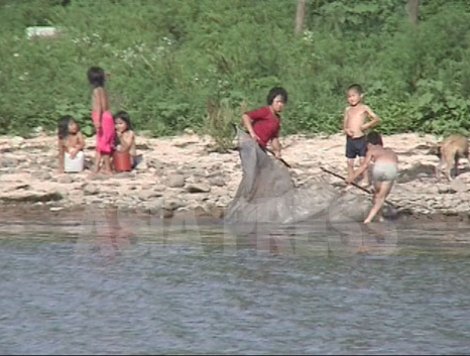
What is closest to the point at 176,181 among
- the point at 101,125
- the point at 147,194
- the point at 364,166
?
the point at 147,194

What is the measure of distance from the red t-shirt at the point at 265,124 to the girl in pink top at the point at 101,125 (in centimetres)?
185

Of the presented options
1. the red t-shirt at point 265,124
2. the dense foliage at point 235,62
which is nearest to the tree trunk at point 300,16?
the dense foliage at point 235,62

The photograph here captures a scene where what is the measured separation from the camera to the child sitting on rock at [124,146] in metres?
16.3

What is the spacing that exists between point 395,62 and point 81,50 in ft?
14.9

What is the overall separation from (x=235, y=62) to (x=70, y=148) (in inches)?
165

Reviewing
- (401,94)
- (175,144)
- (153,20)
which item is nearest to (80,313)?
(175,144)

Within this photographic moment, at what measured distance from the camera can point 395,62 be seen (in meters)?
19.6

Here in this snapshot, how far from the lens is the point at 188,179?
15.8 meters

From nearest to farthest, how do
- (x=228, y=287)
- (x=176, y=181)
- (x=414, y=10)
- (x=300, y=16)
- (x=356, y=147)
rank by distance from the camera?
1. (x=228, y=287)
2. (x=356, y=147)
3. (x=176, y=181)
4. (x=414, y=10)
5. (x=300, y=16)

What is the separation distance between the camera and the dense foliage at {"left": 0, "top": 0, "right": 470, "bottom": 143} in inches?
720

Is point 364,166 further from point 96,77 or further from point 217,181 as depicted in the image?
point 96,77

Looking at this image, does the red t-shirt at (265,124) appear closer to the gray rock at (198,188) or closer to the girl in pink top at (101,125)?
the gray rock at (198,188)

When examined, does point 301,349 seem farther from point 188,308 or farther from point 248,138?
point 248,138

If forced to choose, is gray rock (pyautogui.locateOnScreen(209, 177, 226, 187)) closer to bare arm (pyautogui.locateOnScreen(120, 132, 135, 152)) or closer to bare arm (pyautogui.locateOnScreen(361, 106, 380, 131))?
bare arm (pyautogui.locateOnScreen(120, 132, 135, 152))
